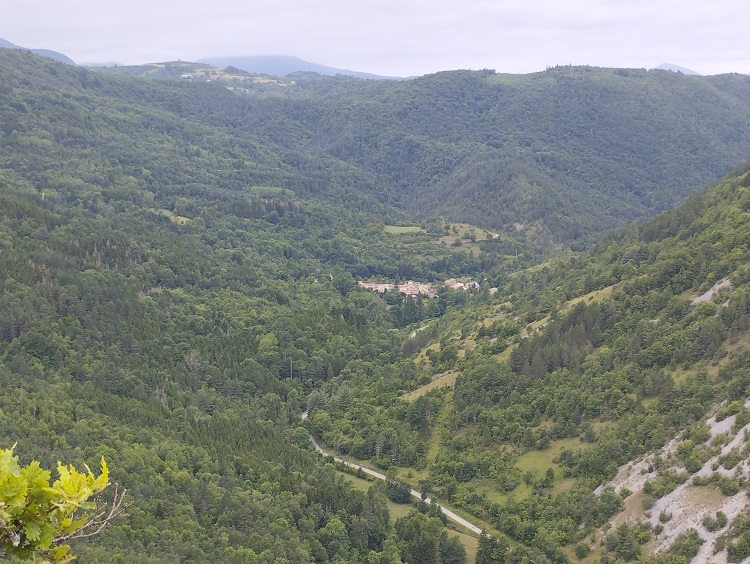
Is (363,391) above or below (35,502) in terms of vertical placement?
below

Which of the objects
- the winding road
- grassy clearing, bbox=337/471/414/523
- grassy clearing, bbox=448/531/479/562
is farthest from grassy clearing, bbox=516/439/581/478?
grassy clearing, bbox=337/471/414/523

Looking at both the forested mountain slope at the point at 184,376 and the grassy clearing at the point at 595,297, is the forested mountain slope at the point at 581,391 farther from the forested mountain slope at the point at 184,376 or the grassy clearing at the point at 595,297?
the forested mountain slope at the point at 184,376

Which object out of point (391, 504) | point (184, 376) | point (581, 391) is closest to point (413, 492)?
point (391, 504)

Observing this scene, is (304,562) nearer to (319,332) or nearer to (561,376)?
(561,376)

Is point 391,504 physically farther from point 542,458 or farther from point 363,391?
point 363,391

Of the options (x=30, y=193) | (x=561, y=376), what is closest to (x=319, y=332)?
(x=561, y=376)

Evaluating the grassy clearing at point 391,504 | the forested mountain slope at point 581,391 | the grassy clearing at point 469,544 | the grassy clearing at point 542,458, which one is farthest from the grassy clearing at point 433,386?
the grassy clearing at point 469,544
